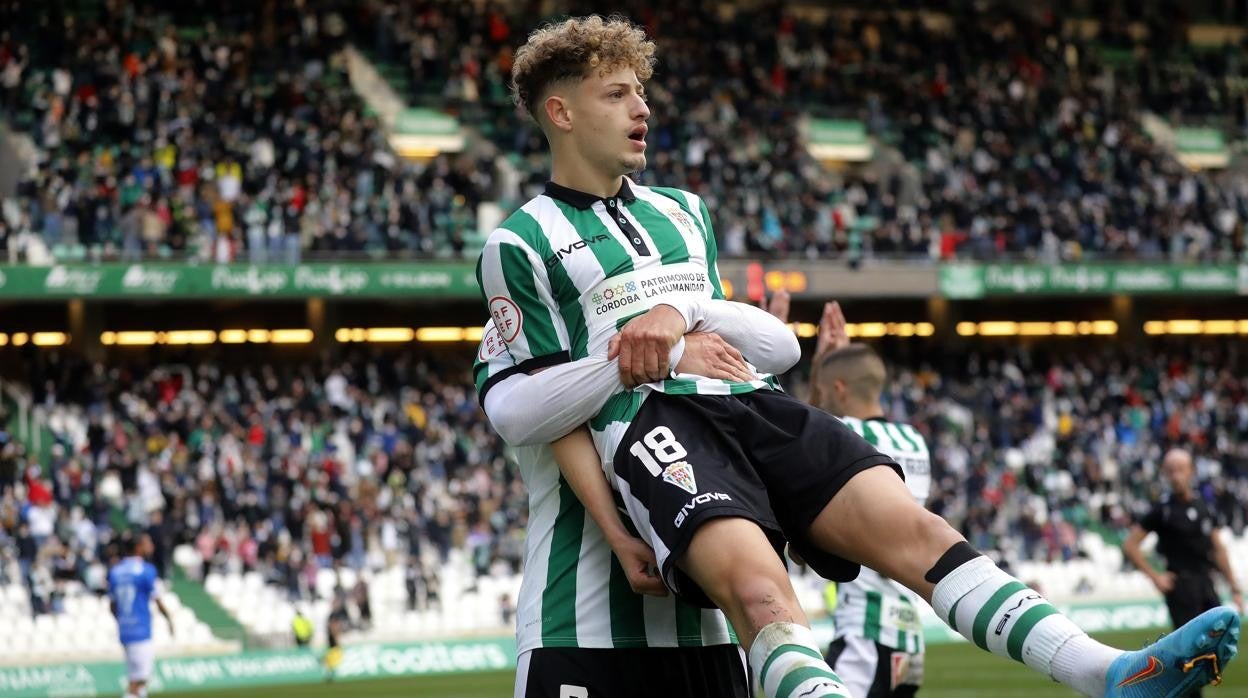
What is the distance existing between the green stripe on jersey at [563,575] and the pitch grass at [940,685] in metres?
11.0

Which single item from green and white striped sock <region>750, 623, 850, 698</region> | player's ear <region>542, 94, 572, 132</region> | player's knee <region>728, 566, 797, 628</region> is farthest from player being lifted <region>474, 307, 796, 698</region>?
player's ear <region>542, 94, 572, 132</region>

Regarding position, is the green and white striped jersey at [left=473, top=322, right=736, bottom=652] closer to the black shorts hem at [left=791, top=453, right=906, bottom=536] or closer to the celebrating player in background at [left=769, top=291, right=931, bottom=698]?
the black shorts hem at [left=791, top=453, right=906, bottom=536]

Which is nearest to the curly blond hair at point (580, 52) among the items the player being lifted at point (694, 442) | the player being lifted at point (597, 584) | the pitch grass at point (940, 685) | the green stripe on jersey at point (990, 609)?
the player being lifted at point (694, 442)

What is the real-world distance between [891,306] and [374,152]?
494 inches

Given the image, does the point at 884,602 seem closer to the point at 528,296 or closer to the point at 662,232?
the point at 662,232

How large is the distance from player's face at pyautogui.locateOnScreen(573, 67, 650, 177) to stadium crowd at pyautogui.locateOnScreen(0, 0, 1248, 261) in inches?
908

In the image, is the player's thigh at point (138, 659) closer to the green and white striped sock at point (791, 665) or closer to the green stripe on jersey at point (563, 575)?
the green stripe on jersey at point (563, 575)

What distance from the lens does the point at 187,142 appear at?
95.2 ft

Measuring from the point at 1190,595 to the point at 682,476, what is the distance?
23.8ft

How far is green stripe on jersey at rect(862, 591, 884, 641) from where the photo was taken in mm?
7945

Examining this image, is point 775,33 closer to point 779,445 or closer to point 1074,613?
point 1074,613

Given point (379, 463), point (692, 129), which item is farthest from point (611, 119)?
point (692, 129)

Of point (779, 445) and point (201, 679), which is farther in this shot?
point (201, 679)

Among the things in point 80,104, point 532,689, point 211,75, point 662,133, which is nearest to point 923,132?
point 662,133
